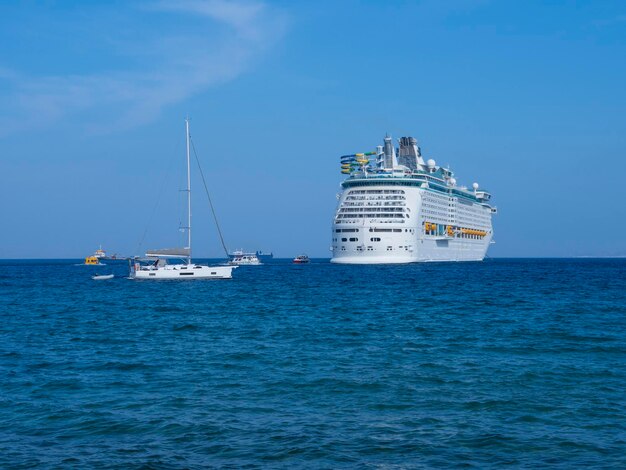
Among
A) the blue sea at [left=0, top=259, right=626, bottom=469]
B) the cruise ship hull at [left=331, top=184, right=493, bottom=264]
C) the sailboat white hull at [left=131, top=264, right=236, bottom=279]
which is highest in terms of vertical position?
the cruise ship hull at [left=331, top=184, right=493, bottom=264]

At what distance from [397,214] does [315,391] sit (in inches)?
3426

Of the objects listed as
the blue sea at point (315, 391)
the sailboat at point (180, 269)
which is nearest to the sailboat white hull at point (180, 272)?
the sailboat at point (180, 269)

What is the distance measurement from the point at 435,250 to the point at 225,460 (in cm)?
10498

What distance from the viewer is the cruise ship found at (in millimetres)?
99812

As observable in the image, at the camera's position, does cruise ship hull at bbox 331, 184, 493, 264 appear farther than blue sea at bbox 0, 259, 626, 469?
Yes

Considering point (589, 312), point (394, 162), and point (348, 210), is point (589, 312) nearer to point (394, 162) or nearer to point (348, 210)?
point (348, 210)

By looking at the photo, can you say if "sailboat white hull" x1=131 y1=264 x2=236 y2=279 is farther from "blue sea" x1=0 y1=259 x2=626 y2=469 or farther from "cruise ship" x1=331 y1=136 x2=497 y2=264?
A: "cruise ship" x1=331 y1=136 x2=497 y2=264

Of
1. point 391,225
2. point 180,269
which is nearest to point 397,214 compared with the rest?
point 391,225

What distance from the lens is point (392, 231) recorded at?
99875 millimetres

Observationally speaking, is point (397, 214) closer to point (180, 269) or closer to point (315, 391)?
point (180, 269)

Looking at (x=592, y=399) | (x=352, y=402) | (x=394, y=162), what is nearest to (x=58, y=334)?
(x=352, y=402)

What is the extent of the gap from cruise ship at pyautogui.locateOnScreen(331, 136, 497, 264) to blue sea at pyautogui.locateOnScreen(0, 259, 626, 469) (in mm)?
66380

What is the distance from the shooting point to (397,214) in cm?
10194

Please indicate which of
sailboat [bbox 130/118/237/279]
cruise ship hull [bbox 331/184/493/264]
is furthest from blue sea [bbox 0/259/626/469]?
cruise ship hull [bbox 331/184/493/264]
